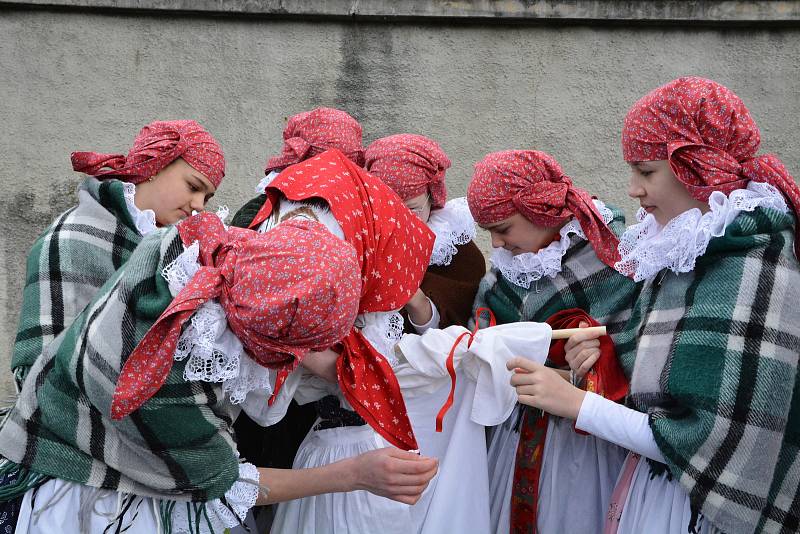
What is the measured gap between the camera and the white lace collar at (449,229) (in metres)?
3.19

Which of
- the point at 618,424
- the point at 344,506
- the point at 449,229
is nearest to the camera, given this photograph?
the point at 618,424

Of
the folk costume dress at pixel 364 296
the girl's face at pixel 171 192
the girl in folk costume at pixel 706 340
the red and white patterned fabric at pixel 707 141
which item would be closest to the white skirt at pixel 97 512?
the folk costume dress at pixel 364 296

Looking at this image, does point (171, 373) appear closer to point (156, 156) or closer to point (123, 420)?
point (123, 420)

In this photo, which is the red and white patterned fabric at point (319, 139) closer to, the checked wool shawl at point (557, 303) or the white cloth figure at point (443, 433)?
the checked wool shawl at point (557, 303)

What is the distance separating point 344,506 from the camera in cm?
230

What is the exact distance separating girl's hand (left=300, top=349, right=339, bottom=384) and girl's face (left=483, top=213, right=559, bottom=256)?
1.08m

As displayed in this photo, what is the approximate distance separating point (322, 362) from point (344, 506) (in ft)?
1.91

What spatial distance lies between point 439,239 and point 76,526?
1907mm

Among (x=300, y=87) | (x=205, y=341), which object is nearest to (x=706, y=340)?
(x=205, y=341)

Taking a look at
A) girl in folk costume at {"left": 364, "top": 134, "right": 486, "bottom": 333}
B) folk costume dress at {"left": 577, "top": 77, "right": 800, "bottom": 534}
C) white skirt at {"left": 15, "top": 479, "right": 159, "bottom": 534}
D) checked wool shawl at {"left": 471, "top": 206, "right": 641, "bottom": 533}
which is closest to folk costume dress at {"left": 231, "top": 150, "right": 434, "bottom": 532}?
white skirt at {"left": 15, "top": 479, "right": 159, "bottom": 534}

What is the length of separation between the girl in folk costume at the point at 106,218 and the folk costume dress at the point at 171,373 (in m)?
0.89

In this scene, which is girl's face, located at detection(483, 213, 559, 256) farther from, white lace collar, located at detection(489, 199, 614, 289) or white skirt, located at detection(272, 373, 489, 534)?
white skirt, located at detection(272, 373, 489, 534)

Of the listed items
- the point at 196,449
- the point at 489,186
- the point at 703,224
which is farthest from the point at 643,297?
the point at 196,449

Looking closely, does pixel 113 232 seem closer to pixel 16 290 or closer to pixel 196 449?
pixel 196 449
